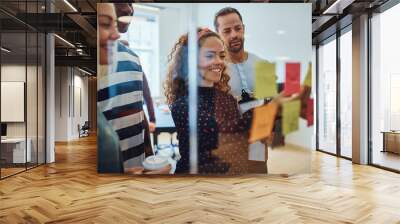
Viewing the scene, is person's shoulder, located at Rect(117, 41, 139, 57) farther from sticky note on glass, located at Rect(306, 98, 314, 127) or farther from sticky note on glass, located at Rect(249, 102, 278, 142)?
sticky note on glass, located at Rect(306, 98, 314, 127)

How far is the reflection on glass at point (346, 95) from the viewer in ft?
28.6

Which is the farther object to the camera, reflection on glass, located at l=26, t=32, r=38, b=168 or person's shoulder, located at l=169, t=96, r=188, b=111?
reflection on glass, located at l=26, t=32, r=38, b=168

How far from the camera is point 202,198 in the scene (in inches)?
188

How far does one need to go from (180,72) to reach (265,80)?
1473mm

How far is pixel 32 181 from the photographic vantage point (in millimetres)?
6035

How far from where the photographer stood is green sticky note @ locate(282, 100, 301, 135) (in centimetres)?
645

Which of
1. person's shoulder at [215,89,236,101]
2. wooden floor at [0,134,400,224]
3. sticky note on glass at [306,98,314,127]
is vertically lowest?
wooden floor at [0,134,400,224]

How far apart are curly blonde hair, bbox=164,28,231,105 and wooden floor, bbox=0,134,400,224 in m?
1.48

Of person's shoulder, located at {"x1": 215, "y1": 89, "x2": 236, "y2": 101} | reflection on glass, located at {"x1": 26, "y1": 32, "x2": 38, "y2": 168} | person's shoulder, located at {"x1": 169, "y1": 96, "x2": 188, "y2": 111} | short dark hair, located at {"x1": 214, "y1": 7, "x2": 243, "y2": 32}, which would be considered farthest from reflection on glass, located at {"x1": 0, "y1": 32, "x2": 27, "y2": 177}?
person's shoulder, located at {"x1": 215, "y1": 89, "x2": 236, "y2": 101}

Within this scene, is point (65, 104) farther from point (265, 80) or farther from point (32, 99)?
point (265, 80)

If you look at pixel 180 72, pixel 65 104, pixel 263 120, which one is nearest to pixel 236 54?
pixel 180 72

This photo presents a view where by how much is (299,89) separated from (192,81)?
1868mm

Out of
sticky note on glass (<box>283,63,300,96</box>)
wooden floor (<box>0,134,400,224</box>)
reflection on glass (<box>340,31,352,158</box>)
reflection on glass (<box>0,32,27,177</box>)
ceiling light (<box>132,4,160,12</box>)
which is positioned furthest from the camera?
reflection on glass (<box>340,31,352,158</box>)

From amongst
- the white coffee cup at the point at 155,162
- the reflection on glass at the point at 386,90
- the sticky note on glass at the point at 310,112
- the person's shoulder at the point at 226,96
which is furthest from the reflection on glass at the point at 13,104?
the reflection on glass at the point at 386,90
